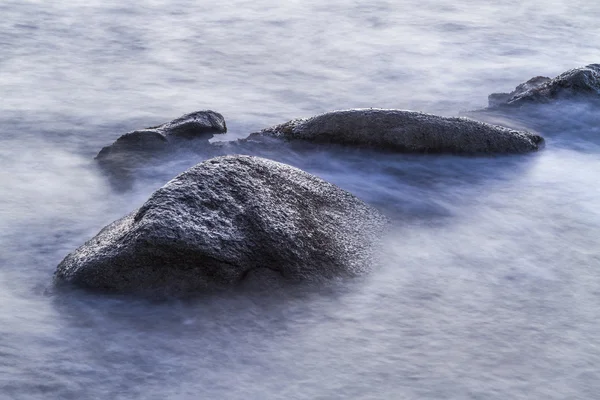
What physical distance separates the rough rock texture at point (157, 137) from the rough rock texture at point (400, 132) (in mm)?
651

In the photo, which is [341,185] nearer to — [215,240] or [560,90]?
[215,240]

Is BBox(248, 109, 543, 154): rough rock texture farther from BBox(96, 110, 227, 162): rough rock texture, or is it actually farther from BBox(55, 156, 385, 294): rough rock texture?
BBox(55, 156, 385, 294): rough rock texture

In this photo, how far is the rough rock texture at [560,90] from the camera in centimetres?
862

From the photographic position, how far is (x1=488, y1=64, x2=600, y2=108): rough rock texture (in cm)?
862

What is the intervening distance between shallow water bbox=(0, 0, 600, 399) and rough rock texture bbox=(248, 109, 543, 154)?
0.45 ft

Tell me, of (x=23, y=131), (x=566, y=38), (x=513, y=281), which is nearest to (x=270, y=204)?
(x=513, y=281)

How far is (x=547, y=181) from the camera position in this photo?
21.9ft

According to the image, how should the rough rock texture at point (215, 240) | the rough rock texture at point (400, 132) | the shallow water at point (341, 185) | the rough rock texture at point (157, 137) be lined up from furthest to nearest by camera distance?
the rough rock texture at point (400, 132) → the rough rock texture at point (157, 137) → the rough rock texture at point (215, 240) → the shallow water at point (341, 185)

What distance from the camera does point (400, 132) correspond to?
22.4ft

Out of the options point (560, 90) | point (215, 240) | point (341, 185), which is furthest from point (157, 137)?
point (560, 90)

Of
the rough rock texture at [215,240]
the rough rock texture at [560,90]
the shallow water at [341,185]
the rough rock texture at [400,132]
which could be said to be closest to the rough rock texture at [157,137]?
the shallow water at [341,185]

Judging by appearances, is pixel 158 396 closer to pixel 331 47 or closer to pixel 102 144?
pixel 102 144

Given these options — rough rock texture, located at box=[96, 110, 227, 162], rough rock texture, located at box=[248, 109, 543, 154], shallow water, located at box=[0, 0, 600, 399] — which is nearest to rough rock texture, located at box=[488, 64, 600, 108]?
shallow water, located at box=[0, 0, 600, 399]

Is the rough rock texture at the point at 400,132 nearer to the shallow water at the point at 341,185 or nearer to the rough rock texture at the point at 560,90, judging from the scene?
the shallow water at the point at 341,185
